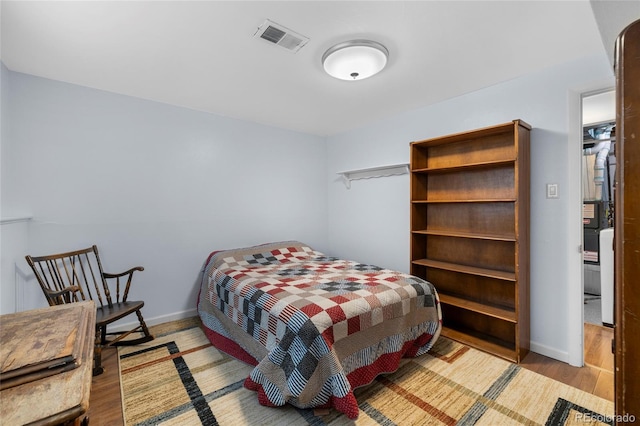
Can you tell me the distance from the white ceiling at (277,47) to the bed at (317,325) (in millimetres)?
1711

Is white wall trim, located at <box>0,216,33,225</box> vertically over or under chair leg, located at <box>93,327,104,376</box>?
over

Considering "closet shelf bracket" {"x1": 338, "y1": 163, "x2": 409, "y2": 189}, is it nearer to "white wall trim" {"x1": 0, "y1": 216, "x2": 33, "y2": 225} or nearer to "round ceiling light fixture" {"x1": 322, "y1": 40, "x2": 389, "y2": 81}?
"round ceiling light fixture" {"x1": 322, "y1": 40, "x2": 389, "y2": 81}

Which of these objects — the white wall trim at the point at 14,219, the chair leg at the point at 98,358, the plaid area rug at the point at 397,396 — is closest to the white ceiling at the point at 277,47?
the white wall trim at the point at 14,219

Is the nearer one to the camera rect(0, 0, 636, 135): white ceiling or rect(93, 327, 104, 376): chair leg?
rect(0, 0, 636, 135): white ceiling

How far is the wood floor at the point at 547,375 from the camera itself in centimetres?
→ 167

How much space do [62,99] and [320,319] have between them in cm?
287

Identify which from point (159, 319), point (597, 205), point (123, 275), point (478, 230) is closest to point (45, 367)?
point (123, 275)

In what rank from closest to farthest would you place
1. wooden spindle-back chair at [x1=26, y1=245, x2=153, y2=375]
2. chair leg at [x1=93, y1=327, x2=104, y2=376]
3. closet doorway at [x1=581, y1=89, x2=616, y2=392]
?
chair leg at [x1=93, y1=327, x2=104, y2=376], wooden spindle-back chair at [x1=26, y1=245, x2=153, y2=375], closet doorway at [x1=581, y1=89, x2=616, y2=392]

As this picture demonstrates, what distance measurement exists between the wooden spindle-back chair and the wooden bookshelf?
104 inches

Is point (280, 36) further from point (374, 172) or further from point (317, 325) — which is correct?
point (374, 172)

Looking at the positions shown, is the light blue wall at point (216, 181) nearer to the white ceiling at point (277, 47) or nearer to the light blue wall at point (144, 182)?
the light blue wall at point (144, 182)

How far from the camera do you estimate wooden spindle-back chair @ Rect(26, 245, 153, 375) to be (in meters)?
2.12

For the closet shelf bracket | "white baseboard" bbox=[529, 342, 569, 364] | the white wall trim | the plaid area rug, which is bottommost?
the plaid area rug

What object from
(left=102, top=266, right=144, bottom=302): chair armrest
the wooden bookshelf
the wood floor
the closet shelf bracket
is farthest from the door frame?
(left=102, top=266, right=144, bottom=302): chair armrest
